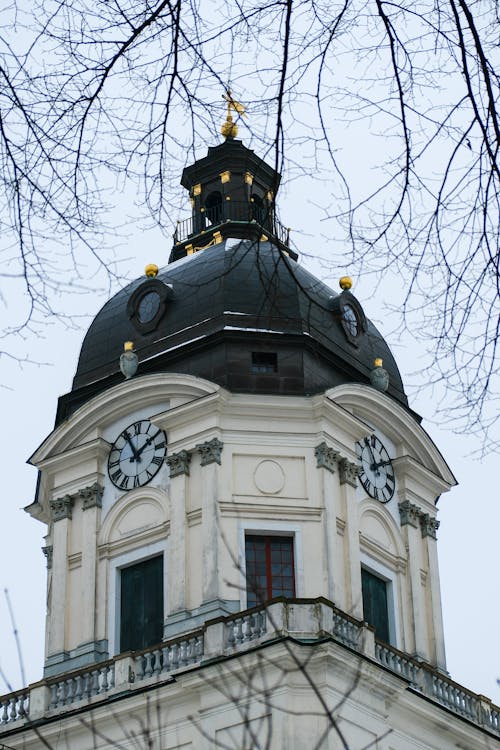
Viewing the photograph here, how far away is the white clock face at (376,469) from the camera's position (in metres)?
41.8

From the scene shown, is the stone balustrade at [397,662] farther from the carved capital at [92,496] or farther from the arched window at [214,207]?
the arched window at [214,207]

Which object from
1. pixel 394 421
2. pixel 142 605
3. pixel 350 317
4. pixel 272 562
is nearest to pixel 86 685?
pixel 142 605

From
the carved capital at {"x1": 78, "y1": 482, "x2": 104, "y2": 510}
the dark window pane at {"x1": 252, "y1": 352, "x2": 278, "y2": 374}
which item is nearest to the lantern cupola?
the dark window pane at {"x1": 252, "y1": 352, "x2": 278, "y2": 374}

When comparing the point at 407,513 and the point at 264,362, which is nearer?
the point at 264,362

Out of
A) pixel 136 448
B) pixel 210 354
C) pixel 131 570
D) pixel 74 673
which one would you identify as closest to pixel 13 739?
pixel 74 673

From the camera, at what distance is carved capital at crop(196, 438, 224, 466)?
3966 cm

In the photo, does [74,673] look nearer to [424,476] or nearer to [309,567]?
[309,567]

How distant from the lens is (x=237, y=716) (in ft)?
112

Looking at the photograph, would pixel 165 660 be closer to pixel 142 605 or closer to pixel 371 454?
pixel 142 605

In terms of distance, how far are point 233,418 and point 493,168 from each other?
1071 inches

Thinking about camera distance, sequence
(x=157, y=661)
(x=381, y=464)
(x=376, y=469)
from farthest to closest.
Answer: (x=381, y=464) → (x=376, y=469) → (x=157, y=661)

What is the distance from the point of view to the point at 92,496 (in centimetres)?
4162

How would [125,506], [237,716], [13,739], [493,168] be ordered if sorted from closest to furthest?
[493,168] → [237,716] → [13,739] → [125,506]

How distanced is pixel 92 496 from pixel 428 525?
27.6 feet
